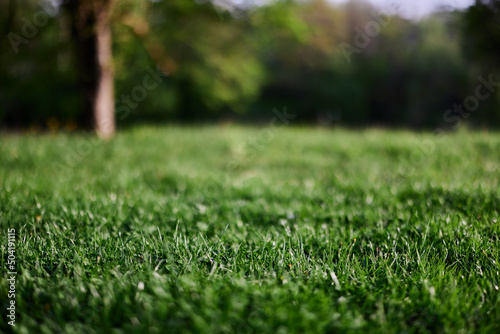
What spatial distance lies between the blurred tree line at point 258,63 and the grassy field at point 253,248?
15.8 ft

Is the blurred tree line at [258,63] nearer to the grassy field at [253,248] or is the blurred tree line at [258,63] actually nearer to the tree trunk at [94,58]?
the tree trunk at [94,58]

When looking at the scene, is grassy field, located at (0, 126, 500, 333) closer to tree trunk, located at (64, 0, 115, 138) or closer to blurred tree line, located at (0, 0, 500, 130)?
tree trunk, located at (64, 0, 115, 138)

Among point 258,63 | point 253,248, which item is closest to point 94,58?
point 253,248

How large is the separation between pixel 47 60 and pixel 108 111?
10.1ft

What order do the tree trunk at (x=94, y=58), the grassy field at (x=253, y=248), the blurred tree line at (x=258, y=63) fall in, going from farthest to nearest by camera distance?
1. the blurred tree line at (x=258, y=63)
2. the tree trunk at (x=94, y=58)
3. the grassy field at (x=253, y=248)

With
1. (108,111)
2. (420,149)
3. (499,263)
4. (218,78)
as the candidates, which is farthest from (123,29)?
(218,78)

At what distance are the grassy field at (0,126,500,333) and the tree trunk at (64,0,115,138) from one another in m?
2.96

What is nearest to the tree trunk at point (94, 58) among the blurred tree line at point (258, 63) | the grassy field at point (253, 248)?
the blurred tree line at point (258, 63)

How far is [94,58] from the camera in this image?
7820mm

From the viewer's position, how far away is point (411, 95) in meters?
30.5

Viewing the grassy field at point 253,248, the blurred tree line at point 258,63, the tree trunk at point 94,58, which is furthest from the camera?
the blurred tree line at point 258,63

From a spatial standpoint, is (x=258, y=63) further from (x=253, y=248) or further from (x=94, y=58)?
(x=253, y=248)

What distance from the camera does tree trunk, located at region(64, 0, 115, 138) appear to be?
733cm

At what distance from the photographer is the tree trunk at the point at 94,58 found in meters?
7.33
